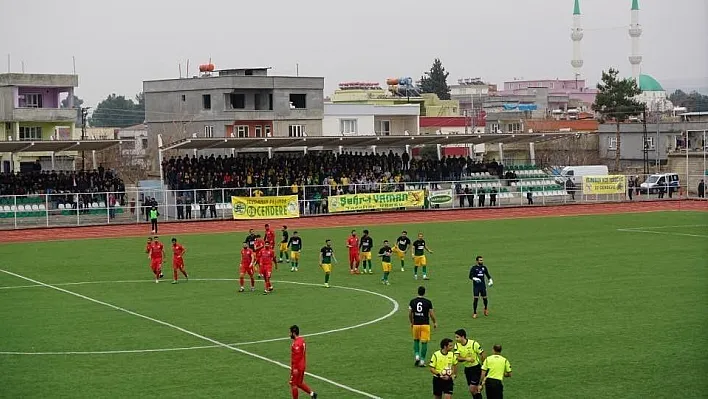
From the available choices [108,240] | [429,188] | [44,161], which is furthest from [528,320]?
[44,161]

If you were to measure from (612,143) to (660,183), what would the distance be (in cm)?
2991

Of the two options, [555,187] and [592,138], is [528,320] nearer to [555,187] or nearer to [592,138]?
[555,187]

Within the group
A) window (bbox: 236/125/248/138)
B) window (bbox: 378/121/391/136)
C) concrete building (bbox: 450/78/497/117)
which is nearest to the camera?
window (bbox: 236/125/248/138)

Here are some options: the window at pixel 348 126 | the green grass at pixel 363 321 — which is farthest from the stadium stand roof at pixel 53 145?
the window at pixel 348 126

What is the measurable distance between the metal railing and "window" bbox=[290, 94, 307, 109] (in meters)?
24.1

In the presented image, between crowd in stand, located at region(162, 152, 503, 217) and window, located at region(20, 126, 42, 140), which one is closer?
crowd in stand, located at region(162, 152, 503, 217)

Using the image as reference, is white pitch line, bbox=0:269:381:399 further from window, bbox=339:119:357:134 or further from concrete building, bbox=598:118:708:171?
concrete building, bbox=598:118:708:171

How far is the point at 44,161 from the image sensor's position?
91.8 metres

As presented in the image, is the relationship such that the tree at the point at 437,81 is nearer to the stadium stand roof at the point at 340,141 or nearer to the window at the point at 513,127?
the window at the point at 513,127

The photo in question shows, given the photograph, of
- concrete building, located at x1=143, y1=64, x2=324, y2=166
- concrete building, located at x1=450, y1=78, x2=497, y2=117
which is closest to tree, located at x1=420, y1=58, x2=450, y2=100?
concrete building, located at x1=450, y1=78, x2=497, y2=117

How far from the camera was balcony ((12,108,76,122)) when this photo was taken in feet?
272

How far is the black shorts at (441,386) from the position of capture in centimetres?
1814

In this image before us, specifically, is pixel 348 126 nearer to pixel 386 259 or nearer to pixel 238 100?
pixel 238 100

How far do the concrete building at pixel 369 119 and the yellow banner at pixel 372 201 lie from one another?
31.5 meters
